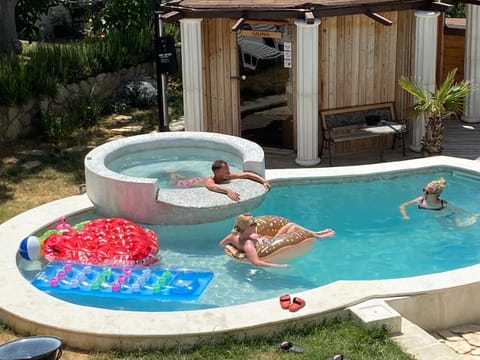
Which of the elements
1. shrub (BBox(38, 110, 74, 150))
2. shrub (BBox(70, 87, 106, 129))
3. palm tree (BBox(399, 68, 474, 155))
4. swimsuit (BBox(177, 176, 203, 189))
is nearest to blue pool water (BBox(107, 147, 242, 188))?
swimsuit (BBox(177, 176, 203, 189))

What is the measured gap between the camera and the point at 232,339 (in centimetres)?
783

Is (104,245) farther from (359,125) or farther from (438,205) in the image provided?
(359,125)

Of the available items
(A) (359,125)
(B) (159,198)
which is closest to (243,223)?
(B) (159,198)

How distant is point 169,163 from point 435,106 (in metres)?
4.82

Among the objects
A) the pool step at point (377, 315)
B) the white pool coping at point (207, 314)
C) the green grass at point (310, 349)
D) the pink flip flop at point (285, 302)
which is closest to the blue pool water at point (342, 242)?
the white pool coping at point (207, 314)

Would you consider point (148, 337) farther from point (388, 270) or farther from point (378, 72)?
point (378, 72)

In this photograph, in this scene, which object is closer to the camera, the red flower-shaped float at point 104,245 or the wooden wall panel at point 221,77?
the red flower-shaped float at point 104,245

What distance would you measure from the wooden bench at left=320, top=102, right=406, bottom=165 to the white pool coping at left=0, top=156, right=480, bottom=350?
567cm

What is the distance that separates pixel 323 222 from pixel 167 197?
2348 millimetres

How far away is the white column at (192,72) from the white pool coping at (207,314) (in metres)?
6.37

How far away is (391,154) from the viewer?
1510cm

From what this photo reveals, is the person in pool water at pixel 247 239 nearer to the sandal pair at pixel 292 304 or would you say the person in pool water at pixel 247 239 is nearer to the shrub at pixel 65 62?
the sandal pair at pixel 292 304

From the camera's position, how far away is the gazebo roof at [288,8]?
1376 cm

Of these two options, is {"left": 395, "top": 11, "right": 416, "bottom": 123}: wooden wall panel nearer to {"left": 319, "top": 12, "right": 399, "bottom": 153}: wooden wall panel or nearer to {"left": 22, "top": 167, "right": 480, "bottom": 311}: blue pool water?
{"left": 319, "top": 12, "right": 399, "bottom": 153}: wooden wall panel
